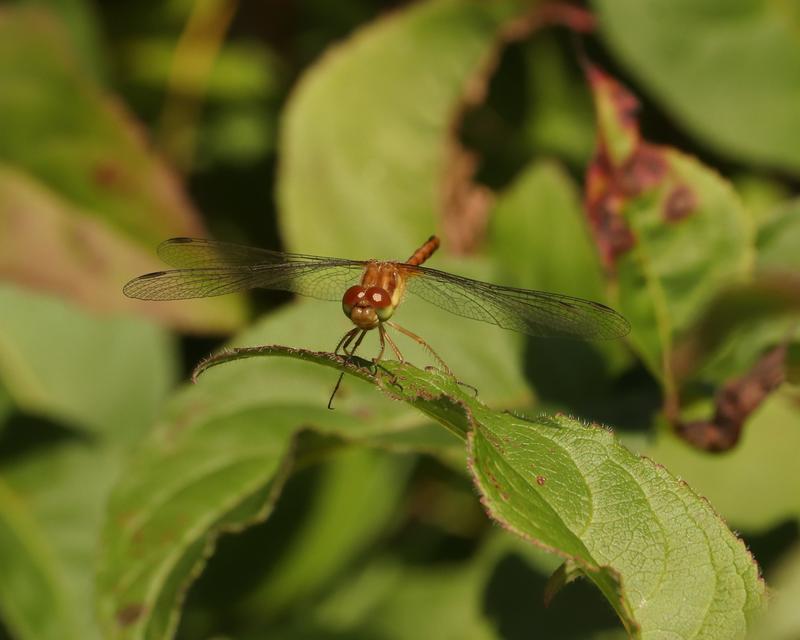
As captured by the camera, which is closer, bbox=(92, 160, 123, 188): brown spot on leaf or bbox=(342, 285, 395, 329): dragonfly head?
bbox=(342, 285, 395, 329): dragonfly head

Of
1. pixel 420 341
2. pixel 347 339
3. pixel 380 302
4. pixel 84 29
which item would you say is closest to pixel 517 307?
pixel 420 341

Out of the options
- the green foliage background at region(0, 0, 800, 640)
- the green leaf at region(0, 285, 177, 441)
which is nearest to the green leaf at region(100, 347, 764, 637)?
the green foliage background at region(0, 0, 800, 640)

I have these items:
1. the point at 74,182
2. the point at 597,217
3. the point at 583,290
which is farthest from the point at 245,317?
the point at 597,217

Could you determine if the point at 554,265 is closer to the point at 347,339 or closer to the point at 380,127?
the point at 347,339

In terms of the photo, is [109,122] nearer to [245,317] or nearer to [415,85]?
[245,317]

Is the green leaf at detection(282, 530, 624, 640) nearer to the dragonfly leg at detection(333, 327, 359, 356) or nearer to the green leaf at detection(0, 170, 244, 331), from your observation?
the dragonfly leg at detection(333, 327, 359, 356)

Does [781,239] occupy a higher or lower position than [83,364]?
higher
